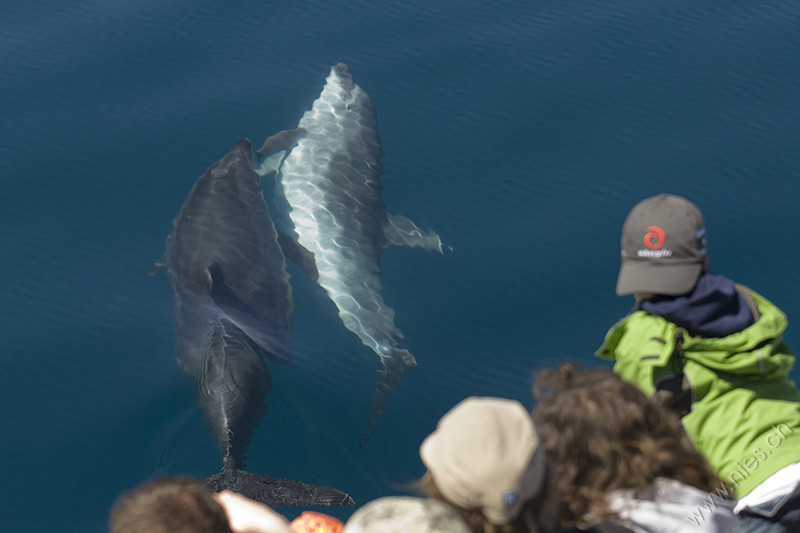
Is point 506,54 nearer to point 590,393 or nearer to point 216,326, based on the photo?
point 216,326

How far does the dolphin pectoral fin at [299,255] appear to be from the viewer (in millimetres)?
9422

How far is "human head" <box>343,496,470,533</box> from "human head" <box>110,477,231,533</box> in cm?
51

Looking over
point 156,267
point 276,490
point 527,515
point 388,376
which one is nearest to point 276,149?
point 156,267

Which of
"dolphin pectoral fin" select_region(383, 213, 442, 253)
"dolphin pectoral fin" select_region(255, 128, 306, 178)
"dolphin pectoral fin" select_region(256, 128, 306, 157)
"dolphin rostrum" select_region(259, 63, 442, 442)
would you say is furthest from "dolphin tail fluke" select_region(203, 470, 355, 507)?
"dolphin pectoral fin" select_region(256, 128, 306, 157)

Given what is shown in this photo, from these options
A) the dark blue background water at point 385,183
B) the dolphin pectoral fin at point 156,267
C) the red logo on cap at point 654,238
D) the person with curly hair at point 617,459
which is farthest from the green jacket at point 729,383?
the dolphin pectoral fin at point 156,267

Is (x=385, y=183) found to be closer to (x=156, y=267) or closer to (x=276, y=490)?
(x=156, y=267)

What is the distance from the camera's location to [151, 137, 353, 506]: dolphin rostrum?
6770 mm

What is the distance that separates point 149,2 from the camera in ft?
41.3

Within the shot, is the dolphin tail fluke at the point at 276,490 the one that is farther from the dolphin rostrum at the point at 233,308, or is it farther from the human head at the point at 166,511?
the human head at the point at 166,511

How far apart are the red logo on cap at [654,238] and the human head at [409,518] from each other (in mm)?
1699

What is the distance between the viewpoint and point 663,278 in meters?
3.75

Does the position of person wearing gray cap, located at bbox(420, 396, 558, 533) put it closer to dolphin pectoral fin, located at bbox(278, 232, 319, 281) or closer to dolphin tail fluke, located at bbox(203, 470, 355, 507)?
dolphin tail fluke, located at bbox(203, 470, 355, 507)

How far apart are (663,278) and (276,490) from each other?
151 inches

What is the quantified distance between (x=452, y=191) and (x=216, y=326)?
346 centimetres
